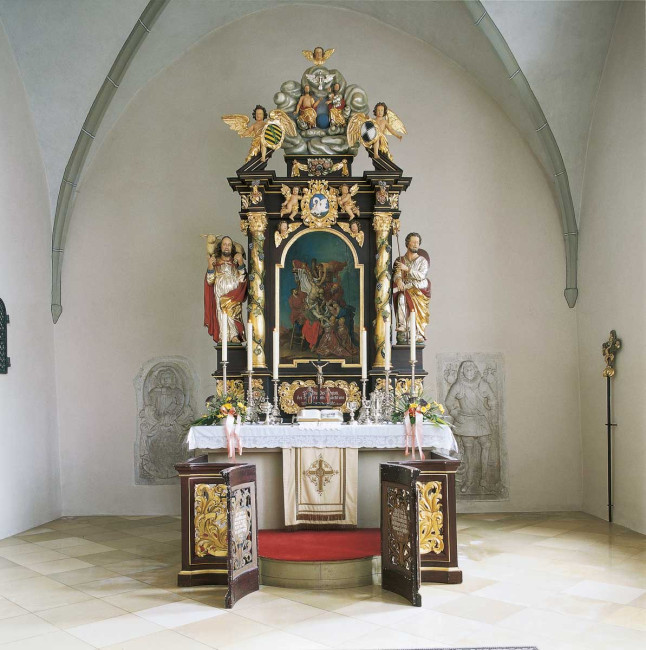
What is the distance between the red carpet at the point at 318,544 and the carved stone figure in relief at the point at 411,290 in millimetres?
2797

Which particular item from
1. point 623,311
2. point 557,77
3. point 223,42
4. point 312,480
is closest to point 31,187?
point 223,42

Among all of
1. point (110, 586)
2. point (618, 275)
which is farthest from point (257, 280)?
point (618, 275)

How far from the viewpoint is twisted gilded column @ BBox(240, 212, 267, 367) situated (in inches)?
373

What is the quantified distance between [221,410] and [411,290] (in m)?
3.05

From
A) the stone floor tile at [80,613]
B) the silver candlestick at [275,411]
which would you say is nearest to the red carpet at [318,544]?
the silver candlestick at [275,411]

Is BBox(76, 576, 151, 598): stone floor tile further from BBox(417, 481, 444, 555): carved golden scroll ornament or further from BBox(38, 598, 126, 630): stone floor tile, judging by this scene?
BBox(417, 481, 444, 555): carved golden scroll ornament

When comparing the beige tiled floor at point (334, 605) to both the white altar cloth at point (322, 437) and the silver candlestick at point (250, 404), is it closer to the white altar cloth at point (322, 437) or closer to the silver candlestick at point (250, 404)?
the white altar cloth at point (322, 437)

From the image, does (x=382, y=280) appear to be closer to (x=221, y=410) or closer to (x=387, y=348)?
(x=387, y=348)

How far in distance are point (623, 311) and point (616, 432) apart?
Result: 5.32 ft

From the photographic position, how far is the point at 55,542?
31.0ft

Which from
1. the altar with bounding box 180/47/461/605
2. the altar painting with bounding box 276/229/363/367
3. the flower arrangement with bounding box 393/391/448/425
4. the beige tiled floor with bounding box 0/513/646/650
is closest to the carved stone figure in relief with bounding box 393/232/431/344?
the altar with bounding box 180/47/461/605

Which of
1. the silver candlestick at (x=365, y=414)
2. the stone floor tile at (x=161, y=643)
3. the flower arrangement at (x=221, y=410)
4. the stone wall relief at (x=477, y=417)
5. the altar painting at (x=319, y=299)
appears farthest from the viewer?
the stone wall relief at (x=477, y=417)

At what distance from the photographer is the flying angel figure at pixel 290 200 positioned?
31.7 feet

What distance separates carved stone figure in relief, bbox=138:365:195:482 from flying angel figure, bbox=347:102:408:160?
177 inches
